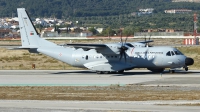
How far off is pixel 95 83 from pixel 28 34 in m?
14.1

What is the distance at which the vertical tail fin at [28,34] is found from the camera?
2117 inches

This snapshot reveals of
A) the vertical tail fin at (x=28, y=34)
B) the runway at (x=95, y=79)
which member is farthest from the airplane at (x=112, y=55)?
the runway at (x=95, y=79)

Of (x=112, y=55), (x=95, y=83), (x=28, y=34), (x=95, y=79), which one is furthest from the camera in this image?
(x=28, y=34)

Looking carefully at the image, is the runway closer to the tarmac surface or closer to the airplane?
the tarmac surface

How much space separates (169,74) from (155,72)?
89.5 inches

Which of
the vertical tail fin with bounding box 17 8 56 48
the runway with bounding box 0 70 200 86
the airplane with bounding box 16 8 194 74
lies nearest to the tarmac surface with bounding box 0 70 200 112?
the runway with bounding box 0 70 200 86

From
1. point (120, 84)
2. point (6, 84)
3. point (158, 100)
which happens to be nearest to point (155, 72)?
point (120, 84)

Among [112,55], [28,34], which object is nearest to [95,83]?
[112,55]

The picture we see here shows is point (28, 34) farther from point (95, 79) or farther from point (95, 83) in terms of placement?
point (95, 83)

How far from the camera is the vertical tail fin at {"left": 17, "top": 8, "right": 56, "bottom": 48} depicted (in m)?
53.8

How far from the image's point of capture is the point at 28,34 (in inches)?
2130

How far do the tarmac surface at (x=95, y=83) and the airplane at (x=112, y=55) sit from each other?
96 centimetres

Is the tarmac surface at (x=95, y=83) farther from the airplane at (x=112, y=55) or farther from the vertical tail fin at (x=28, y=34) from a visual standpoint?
the vertical tail fin at (x=28, y=34)

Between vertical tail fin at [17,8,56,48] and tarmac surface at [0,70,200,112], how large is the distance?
3149 mm
